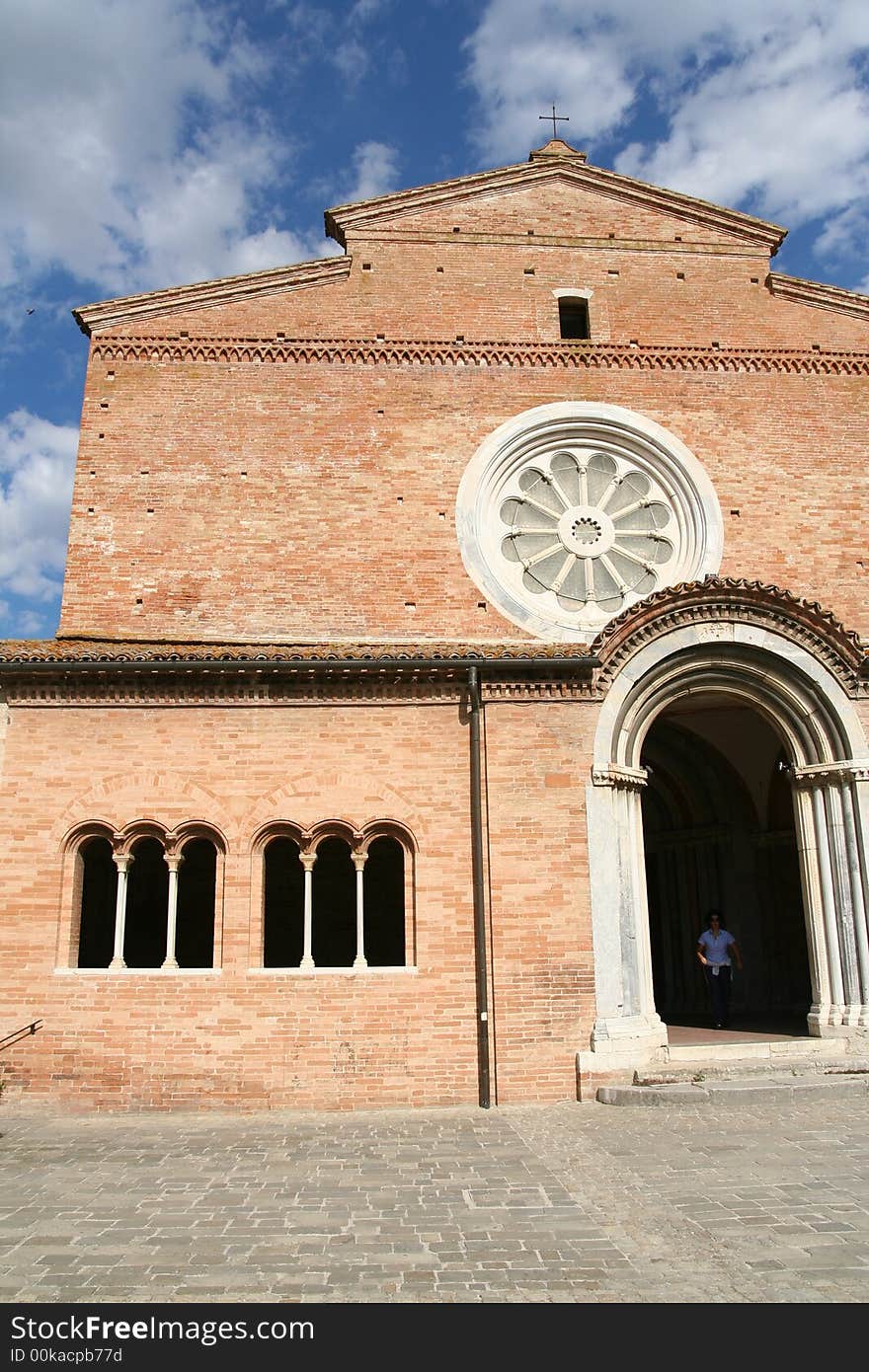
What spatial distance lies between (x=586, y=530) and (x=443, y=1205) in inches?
366

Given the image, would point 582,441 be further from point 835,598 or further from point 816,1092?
point 816,1092

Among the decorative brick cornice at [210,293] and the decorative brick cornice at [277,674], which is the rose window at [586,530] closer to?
the decorative brick cornice at [277,674]

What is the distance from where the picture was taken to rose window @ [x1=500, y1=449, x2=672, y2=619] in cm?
1354

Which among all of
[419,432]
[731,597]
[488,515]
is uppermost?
[419,432]

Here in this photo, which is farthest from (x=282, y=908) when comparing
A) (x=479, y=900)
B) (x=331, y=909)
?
(x=479, y=900)

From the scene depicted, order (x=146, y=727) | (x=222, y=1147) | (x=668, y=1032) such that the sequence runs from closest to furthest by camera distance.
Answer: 1. (x=222, y=1147)
2. (x=146, y=727)
3. (x=668, y=1032)

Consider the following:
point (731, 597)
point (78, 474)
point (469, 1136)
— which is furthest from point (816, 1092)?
point (78, 474)

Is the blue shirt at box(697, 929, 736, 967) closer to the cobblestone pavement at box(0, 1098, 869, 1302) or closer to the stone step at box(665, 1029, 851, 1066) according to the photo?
the stone step at box(665, 1029, 851, 1066)

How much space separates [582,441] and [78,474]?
6.87m

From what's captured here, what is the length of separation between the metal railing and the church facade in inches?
4.2

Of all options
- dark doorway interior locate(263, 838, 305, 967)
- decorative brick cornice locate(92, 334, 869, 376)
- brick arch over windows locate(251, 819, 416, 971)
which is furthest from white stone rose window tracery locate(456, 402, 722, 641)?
dark doorway interior locate(263, 838, 305, 967)

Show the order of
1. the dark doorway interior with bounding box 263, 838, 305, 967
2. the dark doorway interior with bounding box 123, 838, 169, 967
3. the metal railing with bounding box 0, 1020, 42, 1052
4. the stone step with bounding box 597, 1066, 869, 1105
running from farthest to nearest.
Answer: the dark doorway interior with bounding box 123, 838, 169, 967 → the dark doorway interior with bounding box 263, 838, 305, 967 → the metal railing with bounding box 0, 1020, 42, 1052 → the stone step with bounding box 597, 1066, 869, 1105

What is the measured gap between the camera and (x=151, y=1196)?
7.21 metres

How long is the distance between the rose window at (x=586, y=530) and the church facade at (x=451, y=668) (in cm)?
5
